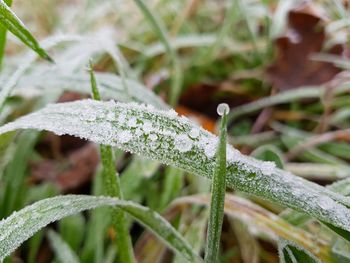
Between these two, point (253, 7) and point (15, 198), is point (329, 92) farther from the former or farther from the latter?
point (15, 198)

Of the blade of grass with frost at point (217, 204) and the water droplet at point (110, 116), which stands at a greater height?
the water droplet at point (110, 116)

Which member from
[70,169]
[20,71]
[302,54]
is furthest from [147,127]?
[302,54]

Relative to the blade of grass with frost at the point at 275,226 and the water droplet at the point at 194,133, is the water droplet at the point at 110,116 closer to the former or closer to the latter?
the water droplet at the point at 194,133

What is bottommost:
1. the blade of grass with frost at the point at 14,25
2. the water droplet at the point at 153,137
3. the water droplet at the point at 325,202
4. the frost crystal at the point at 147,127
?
the water droplet at the point at 325,202

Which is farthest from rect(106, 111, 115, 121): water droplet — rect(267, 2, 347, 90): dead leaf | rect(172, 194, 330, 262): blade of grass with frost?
rect(267, 2, 347, 90): dead leaf

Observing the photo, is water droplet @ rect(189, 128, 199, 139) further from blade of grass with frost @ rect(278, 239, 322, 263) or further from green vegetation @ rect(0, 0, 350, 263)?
blade of grass with frost @ rect(278, 239, 322, 263)

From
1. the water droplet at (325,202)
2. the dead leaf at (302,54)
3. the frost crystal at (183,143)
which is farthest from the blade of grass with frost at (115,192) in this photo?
the dead leaf at (302,54)

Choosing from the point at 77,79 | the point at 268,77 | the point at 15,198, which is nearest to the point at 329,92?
the point at 268,77
